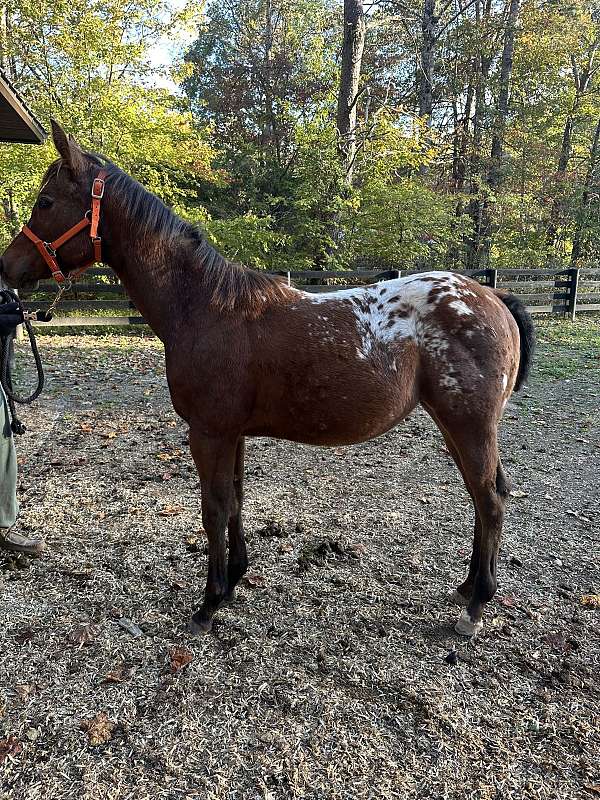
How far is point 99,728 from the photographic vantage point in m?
2.05

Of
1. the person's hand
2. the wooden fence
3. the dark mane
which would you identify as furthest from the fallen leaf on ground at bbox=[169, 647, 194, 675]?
the wooden fence

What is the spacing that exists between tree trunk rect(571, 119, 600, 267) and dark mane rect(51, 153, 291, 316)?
18543 mm

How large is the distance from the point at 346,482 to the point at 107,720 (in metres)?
2.77

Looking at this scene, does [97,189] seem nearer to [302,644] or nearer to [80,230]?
[80,230]

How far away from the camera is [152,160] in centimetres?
1105

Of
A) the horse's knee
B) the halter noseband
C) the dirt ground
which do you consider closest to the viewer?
the dirt ground

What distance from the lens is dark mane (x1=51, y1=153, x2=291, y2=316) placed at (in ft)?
8.09

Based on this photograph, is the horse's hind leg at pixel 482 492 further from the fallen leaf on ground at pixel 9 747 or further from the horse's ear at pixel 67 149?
the horse's ear at pixel 67 149

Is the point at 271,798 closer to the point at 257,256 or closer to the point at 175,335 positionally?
the point at 175,335

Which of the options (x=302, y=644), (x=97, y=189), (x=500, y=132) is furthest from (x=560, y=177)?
(x=302, y=644)

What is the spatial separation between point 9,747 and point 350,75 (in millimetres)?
11567

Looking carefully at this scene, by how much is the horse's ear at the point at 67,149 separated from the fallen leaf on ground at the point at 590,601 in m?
3.69

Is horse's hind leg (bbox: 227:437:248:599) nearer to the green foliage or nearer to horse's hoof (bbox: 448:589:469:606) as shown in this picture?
horse's hoof (bbox: 448:589:469:606)

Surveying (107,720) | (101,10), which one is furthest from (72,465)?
(101,10)
